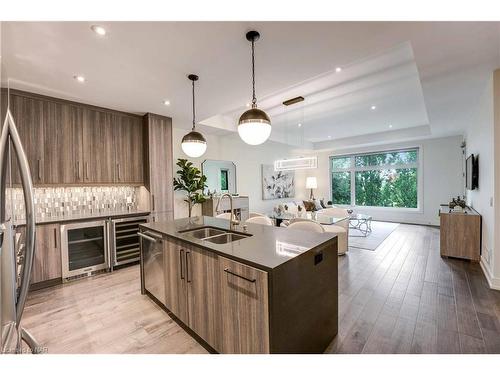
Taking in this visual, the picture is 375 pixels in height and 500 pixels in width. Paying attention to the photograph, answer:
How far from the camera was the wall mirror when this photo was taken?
5.58 m

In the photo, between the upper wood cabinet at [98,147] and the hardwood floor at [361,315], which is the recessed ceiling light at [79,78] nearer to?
the upper wood cabinet at [98,147]

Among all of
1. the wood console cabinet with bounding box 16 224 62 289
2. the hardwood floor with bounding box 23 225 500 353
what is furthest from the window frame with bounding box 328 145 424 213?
the wood console cabinet with bounding box 16 224 62 289

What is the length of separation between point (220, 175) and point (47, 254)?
3649 millimetres

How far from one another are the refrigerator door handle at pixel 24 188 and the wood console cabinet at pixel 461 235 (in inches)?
197

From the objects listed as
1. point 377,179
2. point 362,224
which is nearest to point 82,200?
point 362,224

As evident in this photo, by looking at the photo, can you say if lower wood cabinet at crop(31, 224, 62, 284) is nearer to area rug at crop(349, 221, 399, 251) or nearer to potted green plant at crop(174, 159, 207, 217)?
potted green plant at crop(174, 159, 207, 217)

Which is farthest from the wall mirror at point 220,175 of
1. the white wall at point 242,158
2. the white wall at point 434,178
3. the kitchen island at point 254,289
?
the white wall at point 434,178

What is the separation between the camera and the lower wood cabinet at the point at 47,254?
118 inches

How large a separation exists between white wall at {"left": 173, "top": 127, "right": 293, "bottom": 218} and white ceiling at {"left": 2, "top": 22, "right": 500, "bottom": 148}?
4.87 ft

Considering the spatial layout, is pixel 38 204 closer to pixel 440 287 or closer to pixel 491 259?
pixel 440 287

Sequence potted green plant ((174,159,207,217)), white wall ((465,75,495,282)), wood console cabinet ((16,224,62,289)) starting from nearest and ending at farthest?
white wall ((465,75,495,282))
wood console cabinet ((16,224,62,289))
potted green plant ((174,159,207,217))

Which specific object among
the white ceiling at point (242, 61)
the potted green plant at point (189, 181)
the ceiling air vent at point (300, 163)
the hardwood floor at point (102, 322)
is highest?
the white ceiling at point (242, 61)
